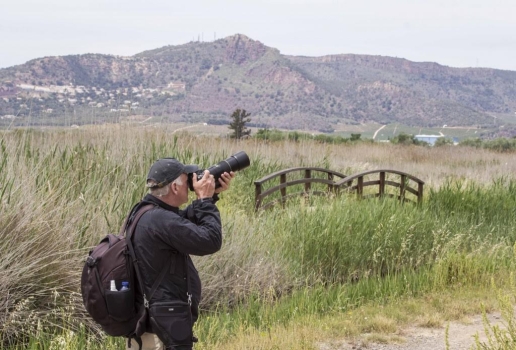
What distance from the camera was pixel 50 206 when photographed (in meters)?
5.88

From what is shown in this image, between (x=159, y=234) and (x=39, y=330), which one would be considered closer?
(x=159, y=234)

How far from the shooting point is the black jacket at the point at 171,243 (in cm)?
350

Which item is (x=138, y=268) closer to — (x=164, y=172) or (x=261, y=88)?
(x=164, y=172)

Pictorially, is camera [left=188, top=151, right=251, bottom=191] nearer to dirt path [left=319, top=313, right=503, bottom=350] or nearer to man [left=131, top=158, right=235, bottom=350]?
man [left=131, top=158, right=235, bottom=350]

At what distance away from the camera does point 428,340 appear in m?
5.98

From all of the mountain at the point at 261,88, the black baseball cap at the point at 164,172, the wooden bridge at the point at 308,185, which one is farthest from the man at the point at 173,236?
the mountain at the point at 261,88

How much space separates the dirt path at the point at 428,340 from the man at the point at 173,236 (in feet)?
7.73

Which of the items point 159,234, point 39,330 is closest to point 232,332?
point 39,330

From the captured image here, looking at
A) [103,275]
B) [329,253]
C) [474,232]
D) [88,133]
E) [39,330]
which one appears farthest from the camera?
[474,232]

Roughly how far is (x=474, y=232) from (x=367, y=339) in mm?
5680

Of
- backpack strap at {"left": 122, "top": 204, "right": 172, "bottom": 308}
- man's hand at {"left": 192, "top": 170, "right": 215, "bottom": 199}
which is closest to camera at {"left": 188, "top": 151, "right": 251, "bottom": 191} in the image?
man's hand at {"left": 192, "top": 170, "right": 215, "bottom": 199}

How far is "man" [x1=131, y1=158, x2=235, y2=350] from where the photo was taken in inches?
138

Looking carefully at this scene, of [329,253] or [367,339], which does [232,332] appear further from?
[329,253]

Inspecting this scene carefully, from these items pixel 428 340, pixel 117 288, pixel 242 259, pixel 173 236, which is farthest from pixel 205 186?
pixel 242 259
